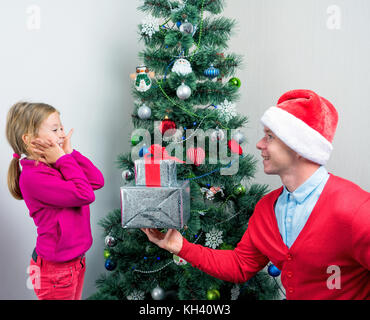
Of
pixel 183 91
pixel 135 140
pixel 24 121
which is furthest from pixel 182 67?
pixel 24 121

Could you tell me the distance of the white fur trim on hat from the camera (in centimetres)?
108

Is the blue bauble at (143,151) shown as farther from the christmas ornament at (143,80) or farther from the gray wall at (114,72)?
the gray wall at (114,72)

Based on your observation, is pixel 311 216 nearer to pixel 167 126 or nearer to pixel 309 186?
pixel 309 186

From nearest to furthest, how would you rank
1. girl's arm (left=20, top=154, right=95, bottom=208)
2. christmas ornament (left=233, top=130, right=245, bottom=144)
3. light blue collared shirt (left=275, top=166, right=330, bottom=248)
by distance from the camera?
light blue collared shirt (left=275, top=166, right=330, bottom=248), girl's arm (left=20, top=154, right=95, bottom=208), christmas ornament (left=233, top=130, right=245, bottom=144)

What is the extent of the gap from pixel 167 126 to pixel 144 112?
0.44ft

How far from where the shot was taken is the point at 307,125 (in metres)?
1.09

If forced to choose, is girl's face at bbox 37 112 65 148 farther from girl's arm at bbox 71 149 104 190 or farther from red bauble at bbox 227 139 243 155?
red bauble at bbox 227 139 243 155

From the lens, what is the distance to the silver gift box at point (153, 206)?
1030 mm

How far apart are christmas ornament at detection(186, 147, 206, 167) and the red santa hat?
59cm

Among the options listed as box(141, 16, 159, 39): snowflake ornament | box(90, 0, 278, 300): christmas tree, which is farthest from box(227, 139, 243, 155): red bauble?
box(141, 16, 159, 39): snowflake ornament

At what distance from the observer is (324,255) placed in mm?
1056

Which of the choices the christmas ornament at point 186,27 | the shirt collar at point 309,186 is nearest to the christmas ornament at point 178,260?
the shirt collar at point 309,186
